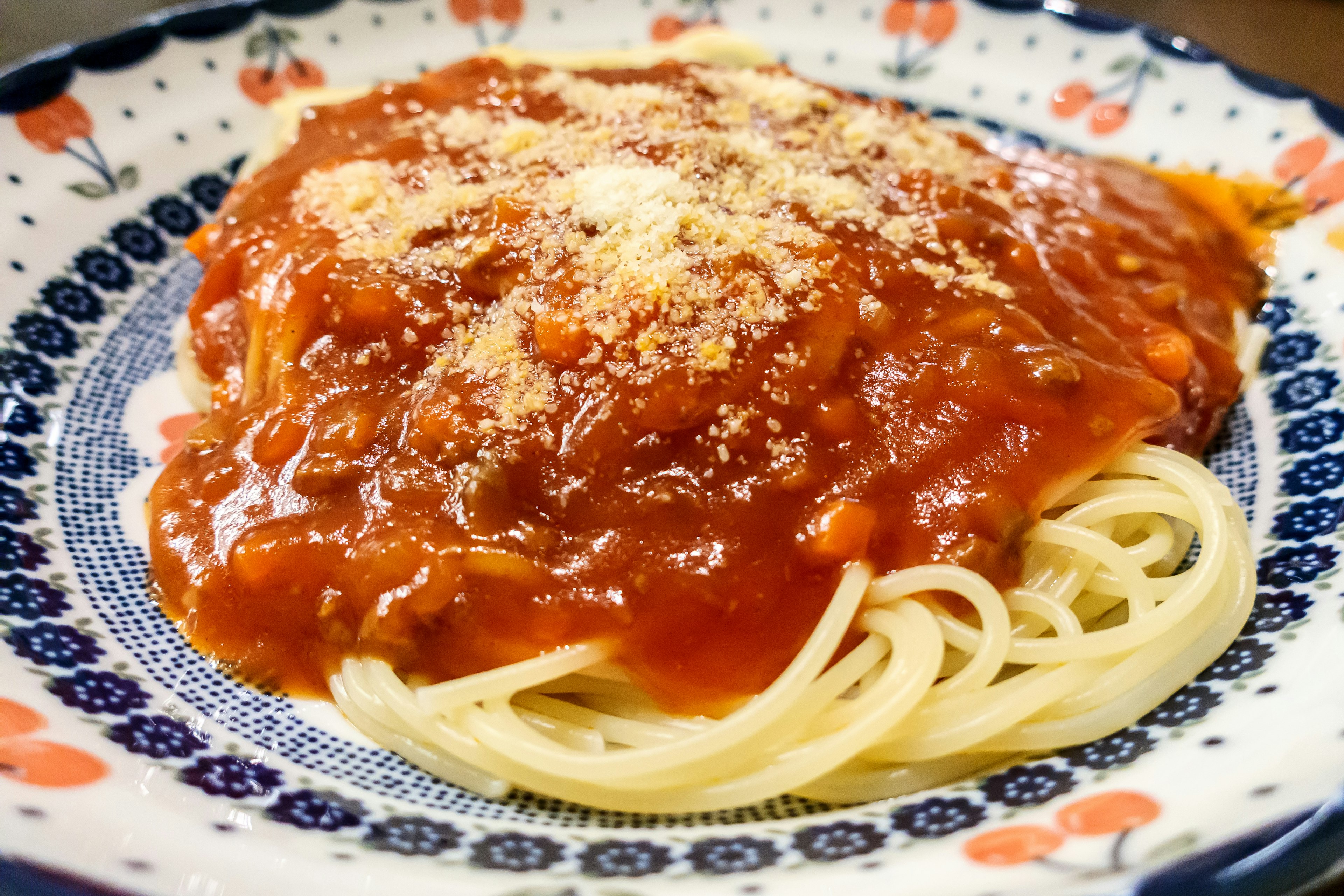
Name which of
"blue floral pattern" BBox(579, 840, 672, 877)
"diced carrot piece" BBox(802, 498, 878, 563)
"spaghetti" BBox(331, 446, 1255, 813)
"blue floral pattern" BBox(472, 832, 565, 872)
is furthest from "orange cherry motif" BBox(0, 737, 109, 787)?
"diced carrot piece" BBox(802, 498, 878, 563)

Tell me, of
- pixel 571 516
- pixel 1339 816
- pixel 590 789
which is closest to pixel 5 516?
pixel 571 516

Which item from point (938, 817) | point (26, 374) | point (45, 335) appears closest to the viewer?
point (938, 817)

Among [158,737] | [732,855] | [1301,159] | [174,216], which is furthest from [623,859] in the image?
[1301,159]

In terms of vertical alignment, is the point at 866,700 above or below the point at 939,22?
below

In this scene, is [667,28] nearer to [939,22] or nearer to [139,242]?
[939,22]

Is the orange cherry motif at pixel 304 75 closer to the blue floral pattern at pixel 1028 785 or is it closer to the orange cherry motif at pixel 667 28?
the orange cherry motif at pixel 667 28

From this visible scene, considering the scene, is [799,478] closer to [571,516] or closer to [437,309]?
[571,516]
